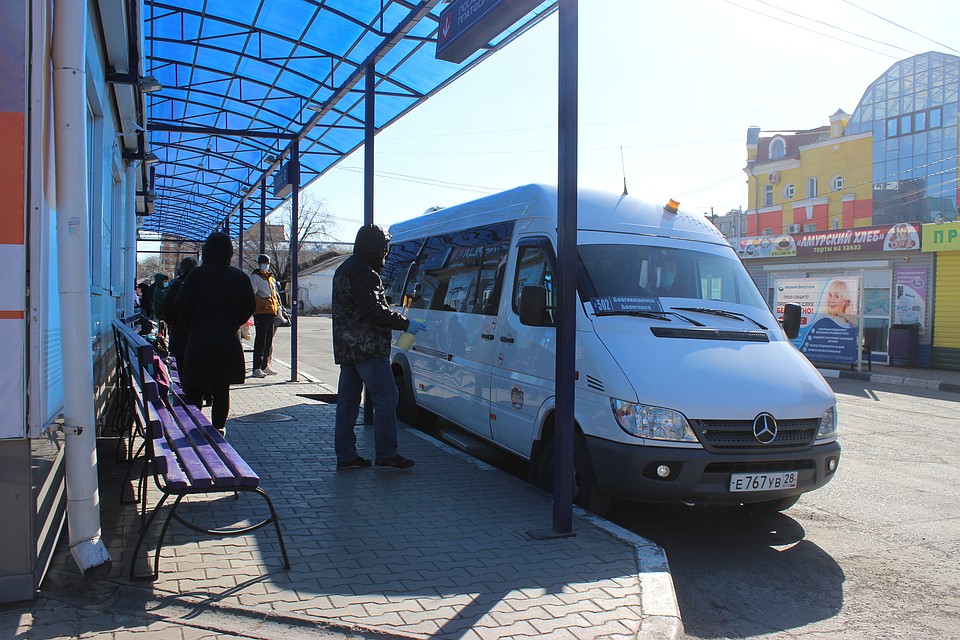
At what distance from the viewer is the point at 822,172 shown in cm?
5062

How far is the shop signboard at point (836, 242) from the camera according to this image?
2080cm

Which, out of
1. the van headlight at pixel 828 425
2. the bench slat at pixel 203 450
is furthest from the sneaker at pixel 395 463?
the van headlight at pixel 828 425

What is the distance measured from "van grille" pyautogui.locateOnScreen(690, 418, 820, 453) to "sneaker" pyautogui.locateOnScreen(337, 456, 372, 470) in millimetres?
2862

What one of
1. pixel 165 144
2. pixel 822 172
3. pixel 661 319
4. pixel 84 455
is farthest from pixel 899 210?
pixel 84 455

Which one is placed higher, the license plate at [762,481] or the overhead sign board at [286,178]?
the overhead sign board at [286,178]

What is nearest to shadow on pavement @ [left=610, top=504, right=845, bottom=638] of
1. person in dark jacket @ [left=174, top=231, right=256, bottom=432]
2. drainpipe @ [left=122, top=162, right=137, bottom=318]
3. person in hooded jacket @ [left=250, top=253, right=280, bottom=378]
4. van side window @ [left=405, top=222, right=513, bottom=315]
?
van side window @ [left=405, top=222, right=513, bottom=315]

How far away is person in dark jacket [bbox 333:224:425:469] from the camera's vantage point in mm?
6016

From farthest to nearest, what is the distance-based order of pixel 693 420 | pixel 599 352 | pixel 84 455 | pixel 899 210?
1. pixel 899 210
2. pixel 599 352
3. pixel 693 420
4. pixel 84 455

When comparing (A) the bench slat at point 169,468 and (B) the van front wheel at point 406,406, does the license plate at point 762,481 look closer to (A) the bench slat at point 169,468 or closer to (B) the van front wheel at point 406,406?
(A) the bench slat at point 169,468

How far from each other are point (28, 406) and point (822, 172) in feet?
177

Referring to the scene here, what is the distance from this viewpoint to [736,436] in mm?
4898

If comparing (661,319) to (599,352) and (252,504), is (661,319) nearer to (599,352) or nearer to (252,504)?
(599,352)

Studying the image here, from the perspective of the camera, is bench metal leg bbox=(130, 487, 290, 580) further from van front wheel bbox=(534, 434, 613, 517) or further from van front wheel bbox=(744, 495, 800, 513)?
van front wheel bbox=(744, 495, 800, 513)

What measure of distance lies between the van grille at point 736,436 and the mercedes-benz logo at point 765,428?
0.08 ft
